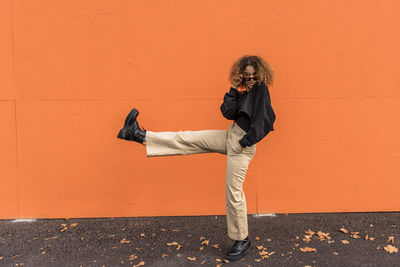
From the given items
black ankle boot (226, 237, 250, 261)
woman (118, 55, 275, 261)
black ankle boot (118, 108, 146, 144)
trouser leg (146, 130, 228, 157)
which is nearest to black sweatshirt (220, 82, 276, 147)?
woman (118, 55, 275, 261)

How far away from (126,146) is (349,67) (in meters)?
2.85

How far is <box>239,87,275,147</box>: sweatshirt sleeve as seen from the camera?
2.96 m

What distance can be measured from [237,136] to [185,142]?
1.67ft

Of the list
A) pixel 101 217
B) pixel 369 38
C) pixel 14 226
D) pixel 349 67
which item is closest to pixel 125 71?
pixel 101 217

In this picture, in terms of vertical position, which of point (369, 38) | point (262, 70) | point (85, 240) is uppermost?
point (369, 38)

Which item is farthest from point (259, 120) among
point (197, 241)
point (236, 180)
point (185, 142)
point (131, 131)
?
point (197, 241)

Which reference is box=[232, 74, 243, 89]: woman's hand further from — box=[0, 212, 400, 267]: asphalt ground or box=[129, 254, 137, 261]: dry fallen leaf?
box=[129, 254, 137, 261]: dry fallen leaf

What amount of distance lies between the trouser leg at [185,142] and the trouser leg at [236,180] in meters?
0.12

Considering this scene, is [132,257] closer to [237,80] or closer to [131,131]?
[131,131]

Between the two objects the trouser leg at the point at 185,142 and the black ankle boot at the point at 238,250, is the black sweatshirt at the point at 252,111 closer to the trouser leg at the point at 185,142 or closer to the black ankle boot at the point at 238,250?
the trouser leg at the point at 185,142

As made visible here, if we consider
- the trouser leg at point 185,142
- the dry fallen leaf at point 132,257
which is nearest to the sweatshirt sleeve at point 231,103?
the trouser leg at point 185,142

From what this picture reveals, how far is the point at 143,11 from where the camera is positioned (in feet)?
13.1

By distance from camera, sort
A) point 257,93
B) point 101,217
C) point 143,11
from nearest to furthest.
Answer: point 257,93, point 143,11, point 101,217

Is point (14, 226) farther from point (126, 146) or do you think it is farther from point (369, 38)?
point (369, 38)
